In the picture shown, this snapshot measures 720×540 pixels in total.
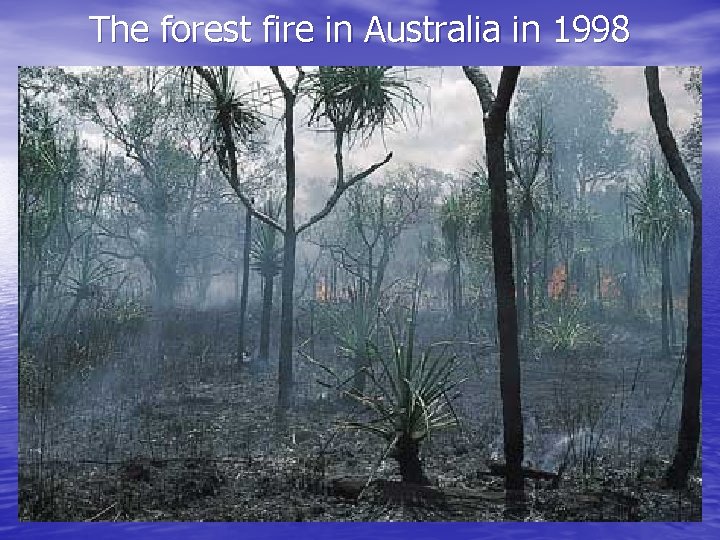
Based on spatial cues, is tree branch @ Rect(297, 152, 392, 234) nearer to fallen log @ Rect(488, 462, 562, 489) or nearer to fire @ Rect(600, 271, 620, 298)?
fire @ Rect(600, 271, 620, 298)

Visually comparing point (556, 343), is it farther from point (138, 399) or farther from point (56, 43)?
point (56, 43)

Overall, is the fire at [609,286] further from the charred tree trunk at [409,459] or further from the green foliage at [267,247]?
the green foliage at [267,247]

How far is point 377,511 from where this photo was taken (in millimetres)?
6699

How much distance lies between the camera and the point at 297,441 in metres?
6.82

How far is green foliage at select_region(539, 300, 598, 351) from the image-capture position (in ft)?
22.5

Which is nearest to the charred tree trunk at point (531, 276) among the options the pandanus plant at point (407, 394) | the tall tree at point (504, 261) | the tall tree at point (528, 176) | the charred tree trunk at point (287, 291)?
the tall tree at point (528, 176)

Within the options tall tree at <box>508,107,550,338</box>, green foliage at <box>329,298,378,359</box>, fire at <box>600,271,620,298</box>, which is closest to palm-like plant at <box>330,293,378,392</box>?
green foliage at <box>329,298,378,359</box>

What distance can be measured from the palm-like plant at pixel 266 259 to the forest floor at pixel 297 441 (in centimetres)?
24

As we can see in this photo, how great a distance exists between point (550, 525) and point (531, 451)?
48 centimetres

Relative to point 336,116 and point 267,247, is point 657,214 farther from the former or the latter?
point 267,247

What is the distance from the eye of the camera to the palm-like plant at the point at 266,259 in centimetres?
686

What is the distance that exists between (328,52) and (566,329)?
2.38 m

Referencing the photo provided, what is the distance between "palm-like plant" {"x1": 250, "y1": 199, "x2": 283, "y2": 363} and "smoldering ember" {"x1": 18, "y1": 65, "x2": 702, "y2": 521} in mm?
15

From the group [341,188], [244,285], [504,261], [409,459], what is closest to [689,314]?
[504,261]
